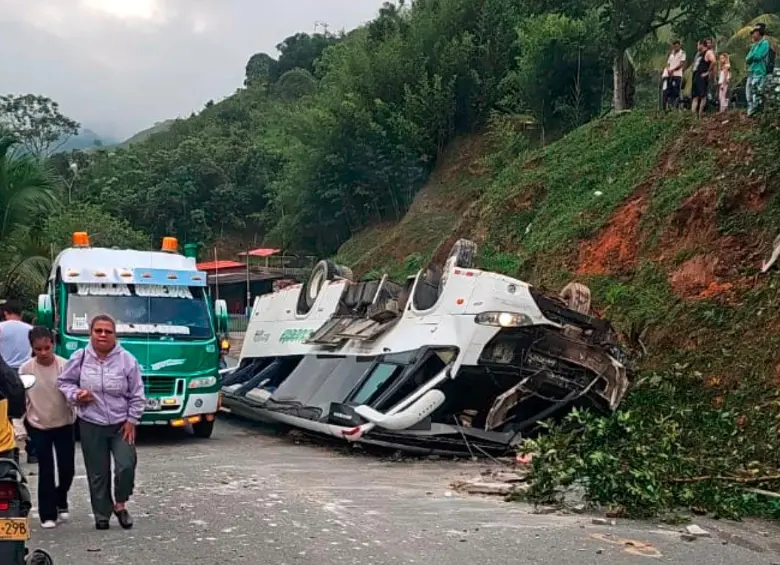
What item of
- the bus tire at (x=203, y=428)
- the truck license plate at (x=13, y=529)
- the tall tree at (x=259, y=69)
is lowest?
the bus tire at (x=203, y=428)

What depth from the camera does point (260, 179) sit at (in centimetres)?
5641

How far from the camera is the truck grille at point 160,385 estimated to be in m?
12.1

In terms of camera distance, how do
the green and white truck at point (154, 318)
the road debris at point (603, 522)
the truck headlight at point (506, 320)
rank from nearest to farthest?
the road debris at point (603, 522), the truck headlight at point (506, 320), the green and white truck at point (154, 318)

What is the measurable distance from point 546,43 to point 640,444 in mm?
22206

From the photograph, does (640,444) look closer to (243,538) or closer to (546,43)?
(243,538)

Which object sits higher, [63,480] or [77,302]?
[77,302]

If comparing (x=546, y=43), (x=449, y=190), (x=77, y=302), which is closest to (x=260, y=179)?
(x=449, y=190)

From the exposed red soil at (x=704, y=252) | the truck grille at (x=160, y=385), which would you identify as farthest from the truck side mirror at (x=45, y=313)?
the exposed red soil at (x=704, y=252)

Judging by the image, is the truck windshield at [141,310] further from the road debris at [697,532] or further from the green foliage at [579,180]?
the green foliage at [579,180]

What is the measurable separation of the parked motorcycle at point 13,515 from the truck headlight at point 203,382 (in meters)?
7.09

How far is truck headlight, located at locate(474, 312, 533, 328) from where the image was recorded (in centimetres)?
1075

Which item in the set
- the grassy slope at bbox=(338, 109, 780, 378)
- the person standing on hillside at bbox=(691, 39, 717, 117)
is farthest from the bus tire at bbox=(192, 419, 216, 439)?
the person standing on hillside at bbox=(691, 39, 717, 117)

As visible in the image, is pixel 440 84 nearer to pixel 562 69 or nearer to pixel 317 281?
pixel 562 69

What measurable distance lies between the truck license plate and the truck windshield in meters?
7.63
